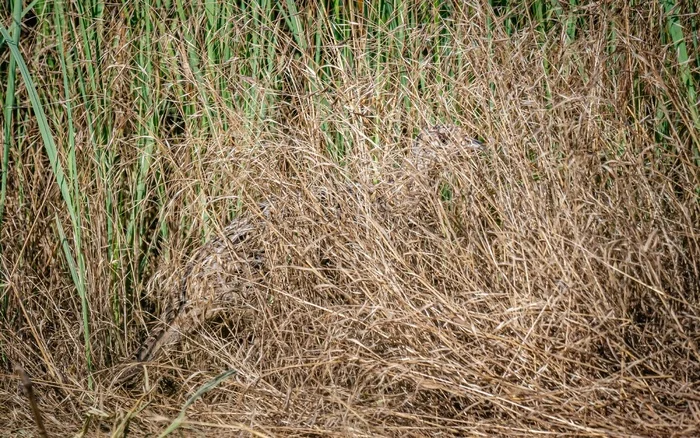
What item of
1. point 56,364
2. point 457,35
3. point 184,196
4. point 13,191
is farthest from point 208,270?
point 457,35

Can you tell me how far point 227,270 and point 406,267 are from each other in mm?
616

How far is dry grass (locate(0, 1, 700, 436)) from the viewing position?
187 cm

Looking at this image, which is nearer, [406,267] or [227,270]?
[406,267]

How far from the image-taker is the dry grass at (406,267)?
1866mm

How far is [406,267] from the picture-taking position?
209 centimetres

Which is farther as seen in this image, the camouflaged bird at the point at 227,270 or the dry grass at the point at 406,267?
the camouflaged bird at the point at 227,270

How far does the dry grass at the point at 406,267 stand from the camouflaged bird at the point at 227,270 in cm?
5

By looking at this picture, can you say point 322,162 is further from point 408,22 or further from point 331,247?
point 408,22

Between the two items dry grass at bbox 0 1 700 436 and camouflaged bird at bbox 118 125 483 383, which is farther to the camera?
camouflaged bird at bbox 118 125 483 383

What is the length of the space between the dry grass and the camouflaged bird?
0.05 meters

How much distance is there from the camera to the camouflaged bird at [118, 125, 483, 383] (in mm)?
2291

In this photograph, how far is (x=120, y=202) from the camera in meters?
2.66

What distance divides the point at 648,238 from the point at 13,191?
2.07 m

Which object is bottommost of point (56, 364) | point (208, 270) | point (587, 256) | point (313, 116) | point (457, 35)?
point (56, 364)
